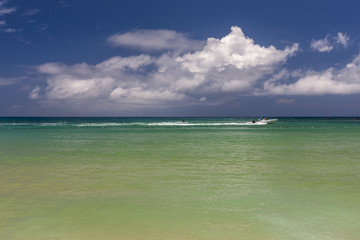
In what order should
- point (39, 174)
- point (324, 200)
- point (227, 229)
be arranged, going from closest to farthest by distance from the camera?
point (227, 229), point (324, 200), point (39, 174)

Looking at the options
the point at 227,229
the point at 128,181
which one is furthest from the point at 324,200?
the point at 128,181

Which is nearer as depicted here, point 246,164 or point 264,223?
point 264,223

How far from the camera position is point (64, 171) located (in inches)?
497

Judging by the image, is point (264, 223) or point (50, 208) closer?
point (264, 223)

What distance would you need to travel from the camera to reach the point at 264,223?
643 cm

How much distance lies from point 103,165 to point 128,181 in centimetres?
397

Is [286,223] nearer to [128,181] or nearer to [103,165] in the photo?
→ [128,181]

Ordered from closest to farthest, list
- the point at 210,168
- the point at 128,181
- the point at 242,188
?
the point at 242,188, the point at 128,181, the point at 210,168

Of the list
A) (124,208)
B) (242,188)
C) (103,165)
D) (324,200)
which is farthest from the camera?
(103,165)

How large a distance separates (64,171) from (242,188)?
7806 mm

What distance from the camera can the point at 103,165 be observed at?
14.2 metres

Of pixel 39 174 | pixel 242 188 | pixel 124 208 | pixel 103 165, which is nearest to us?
pixel 124 208

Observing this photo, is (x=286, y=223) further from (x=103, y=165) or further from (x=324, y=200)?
(x=103, y=165)

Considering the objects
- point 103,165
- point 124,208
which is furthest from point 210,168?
point 124,208
